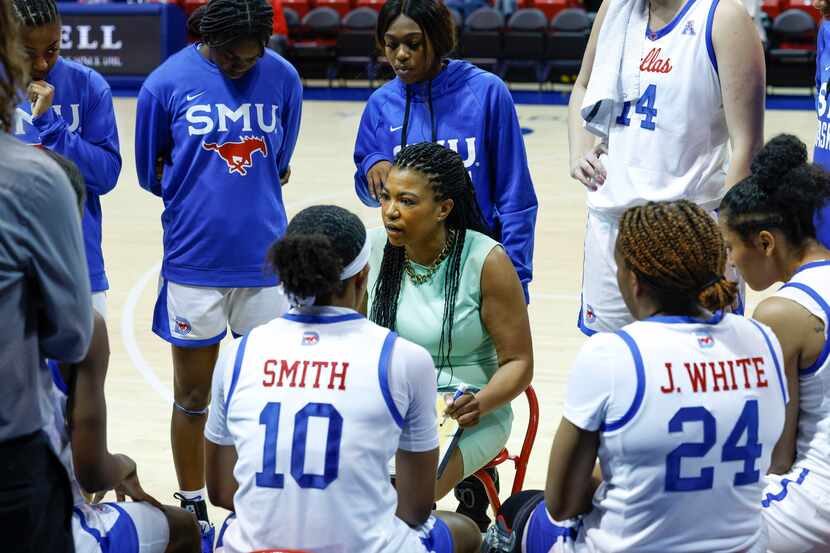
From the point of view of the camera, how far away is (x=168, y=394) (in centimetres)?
549

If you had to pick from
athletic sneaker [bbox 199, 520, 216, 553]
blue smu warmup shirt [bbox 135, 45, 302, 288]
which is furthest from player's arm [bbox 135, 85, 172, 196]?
athletic sneaker [bbox 199, 520, 216, 553]

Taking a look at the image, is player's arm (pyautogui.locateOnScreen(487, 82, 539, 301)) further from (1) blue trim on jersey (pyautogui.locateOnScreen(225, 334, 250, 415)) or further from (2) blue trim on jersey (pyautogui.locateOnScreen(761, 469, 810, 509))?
(1) blue trim on jersey (pyautogui.locateOnScreen(225, 334, 250, 415))

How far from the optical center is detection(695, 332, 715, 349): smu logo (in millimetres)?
2531

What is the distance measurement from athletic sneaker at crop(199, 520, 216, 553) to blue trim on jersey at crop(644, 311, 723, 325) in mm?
1874

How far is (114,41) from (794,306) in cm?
1453

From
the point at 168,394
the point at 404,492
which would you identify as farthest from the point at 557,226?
the point at 404,492

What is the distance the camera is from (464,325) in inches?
142

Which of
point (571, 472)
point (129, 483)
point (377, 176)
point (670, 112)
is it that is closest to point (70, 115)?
point (377, 176)

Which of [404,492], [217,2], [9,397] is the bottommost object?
[404,492]

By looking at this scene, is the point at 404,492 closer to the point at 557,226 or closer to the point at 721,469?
the point at 721,469

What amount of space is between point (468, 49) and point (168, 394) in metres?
11.7

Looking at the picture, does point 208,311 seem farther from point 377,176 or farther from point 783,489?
point 783,489

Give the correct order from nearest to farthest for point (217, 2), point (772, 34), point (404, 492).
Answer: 1. point (404, 492)
2. point (217, 2)
3. point (772, 34)

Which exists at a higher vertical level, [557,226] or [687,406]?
[687,406]
